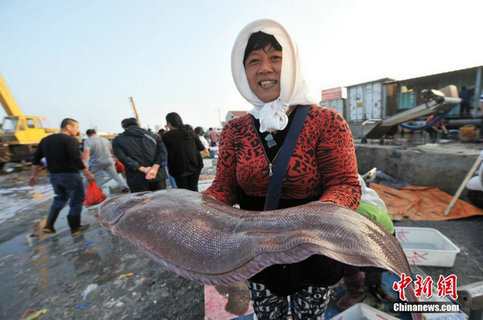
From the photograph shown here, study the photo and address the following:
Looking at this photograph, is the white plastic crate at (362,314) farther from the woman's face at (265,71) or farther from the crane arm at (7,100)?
the crane arm at (7,100)

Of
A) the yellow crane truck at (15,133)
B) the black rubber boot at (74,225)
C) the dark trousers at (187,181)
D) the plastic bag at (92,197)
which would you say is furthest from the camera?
the yellow crane truck at (15,133)

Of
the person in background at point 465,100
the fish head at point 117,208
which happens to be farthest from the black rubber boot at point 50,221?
the person in background at point 465,100

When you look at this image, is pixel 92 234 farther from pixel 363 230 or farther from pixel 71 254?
pixel 363 230

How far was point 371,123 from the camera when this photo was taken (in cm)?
893

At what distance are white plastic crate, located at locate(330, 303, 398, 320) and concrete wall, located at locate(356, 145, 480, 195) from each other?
4199mm

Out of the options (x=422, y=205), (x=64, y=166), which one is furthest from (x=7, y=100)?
(x=422, y=205)

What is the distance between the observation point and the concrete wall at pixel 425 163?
424 centimetres

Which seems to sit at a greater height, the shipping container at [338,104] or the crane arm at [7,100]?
the crane arm at [7,100]

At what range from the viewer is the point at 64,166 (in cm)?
365

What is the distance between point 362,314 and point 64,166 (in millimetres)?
4707

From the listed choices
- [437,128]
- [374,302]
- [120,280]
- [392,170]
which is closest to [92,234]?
[120,280]

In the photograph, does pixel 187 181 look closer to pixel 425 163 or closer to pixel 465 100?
pixel 425 163

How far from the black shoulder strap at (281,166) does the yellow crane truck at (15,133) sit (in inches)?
661

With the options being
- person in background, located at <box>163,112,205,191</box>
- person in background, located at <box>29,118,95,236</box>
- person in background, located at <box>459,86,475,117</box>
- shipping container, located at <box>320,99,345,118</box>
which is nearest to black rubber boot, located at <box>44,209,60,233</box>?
person in background, located at <box>29,118,95,236</box>
